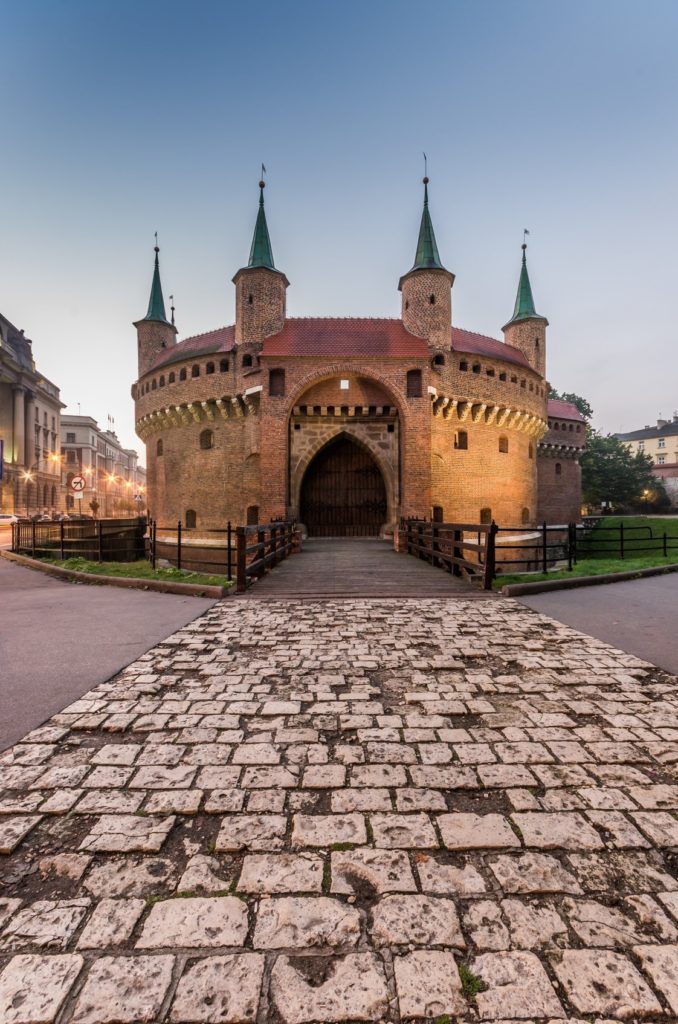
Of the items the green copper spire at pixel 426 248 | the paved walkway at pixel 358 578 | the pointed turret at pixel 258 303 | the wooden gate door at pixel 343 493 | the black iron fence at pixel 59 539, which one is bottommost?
the paved walkway at pixel 358 578

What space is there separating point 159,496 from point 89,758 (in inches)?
947

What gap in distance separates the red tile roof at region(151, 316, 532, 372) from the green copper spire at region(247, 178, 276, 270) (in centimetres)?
289

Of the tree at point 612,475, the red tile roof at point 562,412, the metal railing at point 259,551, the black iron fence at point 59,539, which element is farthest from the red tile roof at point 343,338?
the tree at point 612,475

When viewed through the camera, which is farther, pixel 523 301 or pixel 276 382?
pixel 523 301

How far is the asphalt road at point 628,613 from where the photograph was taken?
5426 mm

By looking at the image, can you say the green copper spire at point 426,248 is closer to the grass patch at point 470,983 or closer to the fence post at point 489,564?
the fence post at point 489,564

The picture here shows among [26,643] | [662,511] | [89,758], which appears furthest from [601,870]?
[662,511]

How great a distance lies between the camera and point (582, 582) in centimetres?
941

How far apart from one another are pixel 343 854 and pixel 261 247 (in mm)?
24344

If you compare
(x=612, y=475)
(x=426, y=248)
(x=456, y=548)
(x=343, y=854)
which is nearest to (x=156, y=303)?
(x=426, y=248)

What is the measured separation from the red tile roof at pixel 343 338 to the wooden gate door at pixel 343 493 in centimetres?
403

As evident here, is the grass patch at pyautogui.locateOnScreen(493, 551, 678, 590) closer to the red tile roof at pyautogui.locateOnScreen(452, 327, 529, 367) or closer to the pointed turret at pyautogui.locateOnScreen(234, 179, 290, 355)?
the red tile roof at pyautogui.locateOnScreen(452, 327, 529, 367)

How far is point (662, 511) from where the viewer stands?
54.5m

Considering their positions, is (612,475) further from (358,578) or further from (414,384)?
(358,578)
